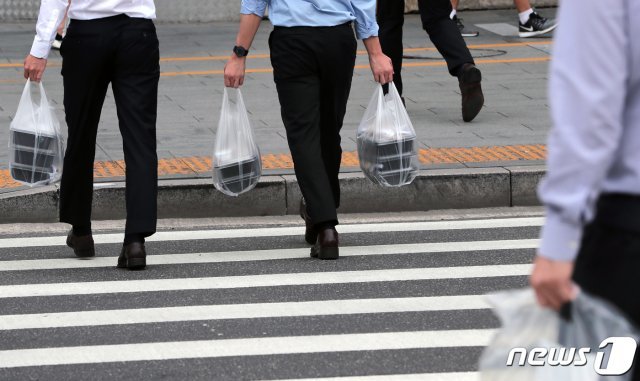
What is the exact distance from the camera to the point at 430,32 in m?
9.62

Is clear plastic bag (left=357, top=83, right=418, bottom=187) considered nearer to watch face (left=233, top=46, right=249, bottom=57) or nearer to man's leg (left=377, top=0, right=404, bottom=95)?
watch face (left=233, top=46, right=249, bottom=57)

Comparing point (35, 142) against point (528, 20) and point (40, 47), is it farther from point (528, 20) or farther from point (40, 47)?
point (528, 20)

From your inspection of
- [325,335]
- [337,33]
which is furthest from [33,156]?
[325,335]

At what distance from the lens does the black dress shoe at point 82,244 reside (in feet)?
21.4

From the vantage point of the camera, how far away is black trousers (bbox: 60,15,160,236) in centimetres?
601

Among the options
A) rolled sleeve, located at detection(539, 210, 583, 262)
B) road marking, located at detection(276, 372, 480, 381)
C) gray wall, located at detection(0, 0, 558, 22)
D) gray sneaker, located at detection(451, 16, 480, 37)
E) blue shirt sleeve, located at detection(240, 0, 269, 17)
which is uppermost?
rolled sleeve, located at detection(539, 210, 583, 262)

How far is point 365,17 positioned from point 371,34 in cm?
10

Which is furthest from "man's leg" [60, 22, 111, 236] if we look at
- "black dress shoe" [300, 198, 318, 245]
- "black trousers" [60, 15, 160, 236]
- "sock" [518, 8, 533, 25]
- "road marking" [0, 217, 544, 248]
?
"sock" [518, 8, 533, 25]

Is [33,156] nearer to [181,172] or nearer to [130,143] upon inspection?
[130,143]

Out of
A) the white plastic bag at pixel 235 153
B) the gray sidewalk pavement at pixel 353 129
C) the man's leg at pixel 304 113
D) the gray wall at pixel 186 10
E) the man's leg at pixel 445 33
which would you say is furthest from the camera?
the gray wall at pixel 186 10

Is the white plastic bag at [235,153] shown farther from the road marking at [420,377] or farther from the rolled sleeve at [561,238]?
the rolled sleeve at [561,238]

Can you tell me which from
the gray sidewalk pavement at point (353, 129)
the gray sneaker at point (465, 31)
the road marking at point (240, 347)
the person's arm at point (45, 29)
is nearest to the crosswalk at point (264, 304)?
the road marking at point (240, 347)

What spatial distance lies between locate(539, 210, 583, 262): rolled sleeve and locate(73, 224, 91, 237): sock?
4.31m

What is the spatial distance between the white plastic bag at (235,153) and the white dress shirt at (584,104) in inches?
170
